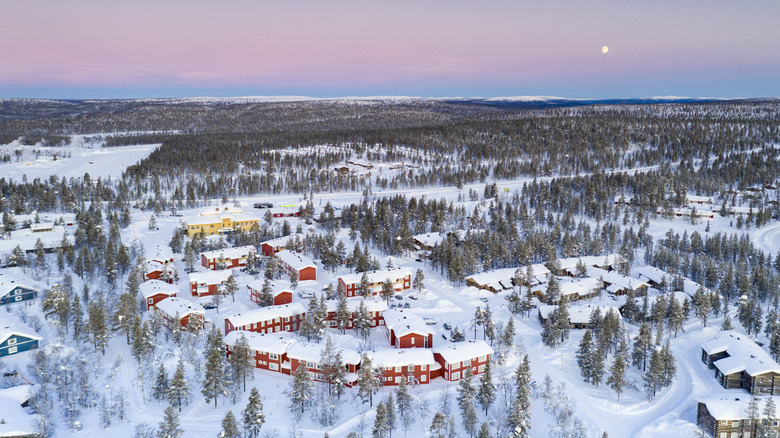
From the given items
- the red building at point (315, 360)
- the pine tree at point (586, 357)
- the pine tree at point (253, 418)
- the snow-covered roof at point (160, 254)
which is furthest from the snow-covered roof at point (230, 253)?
the pine tree at point (586, 357)

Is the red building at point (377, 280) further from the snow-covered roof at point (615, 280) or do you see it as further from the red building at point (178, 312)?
the snow-covered roof at point (615, 280)

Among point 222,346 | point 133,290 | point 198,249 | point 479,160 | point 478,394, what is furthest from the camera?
point 479,160

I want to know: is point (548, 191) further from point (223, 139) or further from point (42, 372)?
point (223, 139)

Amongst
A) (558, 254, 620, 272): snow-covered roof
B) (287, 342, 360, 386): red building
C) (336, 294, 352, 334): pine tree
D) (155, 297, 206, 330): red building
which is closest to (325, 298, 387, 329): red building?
(336, 294, 352, 334): pine tree

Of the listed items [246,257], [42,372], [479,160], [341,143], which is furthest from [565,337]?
[341,143]

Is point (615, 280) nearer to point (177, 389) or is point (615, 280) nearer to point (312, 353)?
point (312, 353)

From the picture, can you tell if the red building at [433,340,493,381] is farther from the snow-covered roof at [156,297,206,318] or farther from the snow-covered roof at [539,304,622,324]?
the snow-covered roof at [156,297,206,318]
